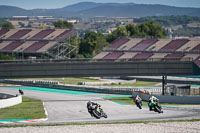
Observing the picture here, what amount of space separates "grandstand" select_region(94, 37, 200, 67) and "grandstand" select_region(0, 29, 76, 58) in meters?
9.21

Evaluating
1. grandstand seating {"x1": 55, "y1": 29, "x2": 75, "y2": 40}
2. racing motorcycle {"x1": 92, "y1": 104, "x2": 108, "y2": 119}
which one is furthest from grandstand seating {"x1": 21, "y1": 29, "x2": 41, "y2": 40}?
racing motorcycle {"x1": 92, "y1": 104, "x2": 108, "y2": 119}

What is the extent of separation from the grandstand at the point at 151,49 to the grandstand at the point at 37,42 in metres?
9.21

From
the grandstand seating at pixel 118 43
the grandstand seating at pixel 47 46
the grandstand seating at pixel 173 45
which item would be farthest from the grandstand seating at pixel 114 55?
the grandstand seating at pixel 47 46

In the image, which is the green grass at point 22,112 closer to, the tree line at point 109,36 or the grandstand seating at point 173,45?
the grandstand seating at point 173,45

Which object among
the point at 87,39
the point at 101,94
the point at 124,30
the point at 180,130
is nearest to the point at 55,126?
the point at 180,130

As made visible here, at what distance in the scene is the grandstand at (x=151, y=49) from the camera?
10862 cm

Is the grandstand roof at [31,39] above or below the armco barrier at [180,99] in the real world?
above

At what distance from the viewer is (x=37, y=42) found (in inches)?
4995

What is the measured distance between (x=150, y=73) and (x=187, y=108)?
1524cm

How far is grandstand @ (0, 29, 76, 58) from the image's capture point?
387 feet

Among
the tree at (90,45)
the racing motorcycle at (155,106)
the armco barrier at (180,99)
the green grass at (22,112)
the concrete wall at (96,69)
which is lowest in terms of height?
the tree at (90,45)

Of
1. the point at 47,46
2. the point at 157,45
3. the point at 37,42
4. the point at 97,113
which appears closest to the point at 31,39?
the point at 37,42

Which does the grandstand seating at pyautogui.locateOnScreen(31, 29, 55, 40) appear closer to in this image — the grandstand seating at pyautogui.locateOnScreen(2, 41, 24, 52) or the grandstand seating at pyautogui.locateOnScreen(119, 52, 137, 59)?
the grandstand seating at pyautogui.locateOnScreen(2, 41, 24, 52)

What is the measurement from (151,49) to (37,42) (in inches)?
1179
